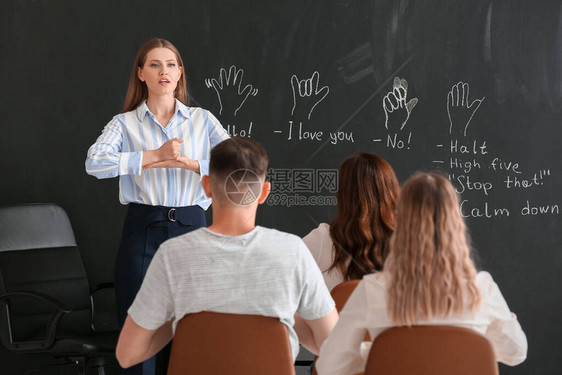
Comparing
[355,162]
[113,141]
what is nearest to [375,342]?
[355,162]

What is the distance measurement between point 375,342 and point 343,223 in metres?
0.77

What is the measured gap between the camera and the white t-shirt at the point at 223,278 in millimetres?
1444

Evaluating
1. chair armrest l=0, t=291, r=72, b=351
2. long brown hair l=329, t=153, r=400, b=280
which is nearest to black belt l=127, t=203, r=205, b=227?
chair armrest l=0, t=291, r=72, b=351

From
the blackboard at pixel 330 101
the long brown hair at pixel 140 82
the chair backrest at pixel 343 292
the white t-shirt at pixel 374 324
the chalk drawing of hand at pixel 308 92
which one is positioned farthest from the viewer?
the chalk drawing of hand at pixel 308 92

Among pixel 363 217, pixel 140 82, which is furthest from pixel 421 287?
pixel 140 82

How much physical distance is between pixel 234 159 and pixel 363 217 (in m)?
0.61

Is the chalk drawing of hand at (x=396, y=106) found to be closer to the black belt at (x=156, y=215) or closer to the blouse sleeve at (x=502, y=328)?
the black belt at (x=156, y=215)

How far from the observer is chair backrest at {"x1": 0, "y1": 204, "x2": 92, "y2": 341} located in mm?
2873

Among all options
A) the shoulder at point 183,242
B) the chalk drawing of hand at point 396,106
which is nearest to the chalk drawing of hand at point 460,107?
the chalk drawing of hand at point 396,106

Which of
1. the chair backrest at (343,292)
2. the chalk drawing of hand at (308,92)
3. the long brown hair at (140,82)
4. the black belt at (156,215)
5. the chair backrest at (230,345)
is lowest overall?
the chair backrest at (230,345)

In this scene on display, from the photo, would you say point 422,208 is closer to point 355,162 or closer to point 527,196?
point 355,162

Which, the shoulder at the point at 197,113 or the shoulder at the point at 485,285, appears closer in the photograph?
the shoulder at the point at 485,285

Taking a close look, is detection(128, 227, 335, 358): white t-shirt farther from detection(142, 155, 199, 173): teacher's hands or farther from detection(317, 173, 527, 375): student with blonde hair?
detection(142, 155, 199, 173): teacher's hands

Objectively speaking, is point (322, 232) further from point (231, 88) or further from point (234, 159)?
point (231, 88)
